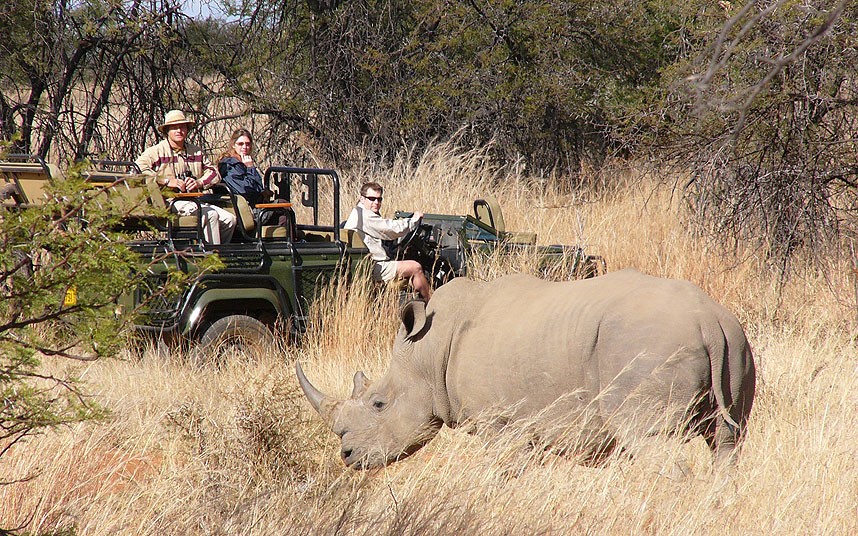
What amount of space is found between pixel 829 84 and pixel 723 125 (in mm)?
996

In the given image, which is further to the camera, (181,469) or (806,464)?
(181,469)

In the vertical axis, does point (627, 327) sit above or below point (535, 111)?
below

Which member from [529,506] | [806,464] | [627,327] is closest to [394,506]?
[529,506]

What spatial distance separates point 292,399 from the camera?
19.4 ft

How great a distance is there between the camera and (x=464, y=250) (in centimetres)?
878

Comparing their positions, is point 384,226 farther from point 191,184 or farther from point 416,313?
point 416,313

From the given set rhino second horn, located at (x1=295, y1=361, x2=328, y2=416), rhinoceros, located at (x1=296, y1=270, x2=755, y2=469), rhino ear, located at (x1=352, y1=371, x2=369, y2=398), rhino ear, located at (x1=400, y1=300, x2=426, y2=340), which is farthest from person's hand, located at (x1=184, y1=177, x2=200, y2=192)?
rhino ear, located at (x1=400, y1=300, x2=426, y2=340)

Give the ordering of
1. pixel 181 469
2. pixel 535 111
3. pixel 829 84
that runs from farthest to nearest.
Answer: pixel 535 111
pixel 829 84
pixel 181 469

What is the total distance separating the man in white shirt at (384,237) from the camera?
8578mm

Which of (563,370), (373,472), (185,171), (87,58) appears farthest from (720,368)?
(87,58)

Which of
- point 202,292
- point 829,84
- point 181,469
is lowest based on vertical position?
point 181,469

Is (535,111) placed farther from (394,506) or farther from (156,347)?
(394,506)

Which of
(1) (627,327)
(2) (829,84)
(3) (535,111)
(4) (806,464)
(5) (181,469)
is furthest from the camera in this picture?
(3) (535,111)

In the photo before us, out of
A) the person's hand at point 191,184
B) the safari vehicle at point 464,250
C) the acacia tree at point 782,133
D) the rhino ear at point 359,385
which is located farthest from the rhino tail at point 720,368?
the person's hand at point 191,184
